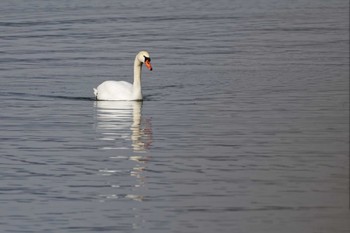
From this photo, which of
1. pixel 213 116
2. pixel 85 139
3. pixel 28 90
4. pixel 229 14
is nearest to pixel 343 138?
pixel 85 139

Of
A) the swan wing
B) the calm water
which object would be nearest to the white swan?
the swan wing

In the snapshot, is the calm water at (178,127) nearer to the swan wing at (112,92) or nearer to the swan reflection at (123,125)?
the swan reflection at (123,125)

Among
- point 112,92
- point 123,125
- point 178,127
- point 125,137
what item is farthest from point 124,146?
point 112,92

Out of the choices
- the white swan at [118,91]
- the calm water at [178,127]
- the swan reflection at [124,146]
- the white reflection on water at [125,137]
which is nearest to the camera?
the calm water at [178,127]

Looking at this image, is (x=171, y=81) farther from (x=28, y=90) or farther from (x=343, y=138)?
(x=343, y=138)

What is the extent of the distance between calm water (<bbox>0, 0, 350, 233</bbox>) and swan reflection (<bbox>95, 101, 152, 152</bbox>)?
0.09ft

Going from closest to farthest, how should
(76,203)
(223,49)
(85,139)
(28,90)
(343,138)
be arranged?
(343,138) < (76,203) < (85,139) < (28,90) < (223,49)

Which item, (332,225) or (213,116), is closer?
(332,225)

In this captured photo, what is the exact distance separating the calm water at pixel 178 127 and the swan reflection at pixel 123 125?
3cm

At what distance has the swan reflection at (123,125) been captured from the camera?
15805 mm

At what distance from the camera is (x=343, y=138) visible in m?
7.05

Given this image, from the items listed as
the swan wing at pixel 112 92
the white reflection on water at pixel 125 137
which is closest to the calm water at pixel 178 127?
the white reflection on water at pixel 125 137

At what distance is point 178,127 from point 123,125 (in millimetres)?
824

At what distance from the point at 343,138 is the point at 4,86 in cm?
1572
